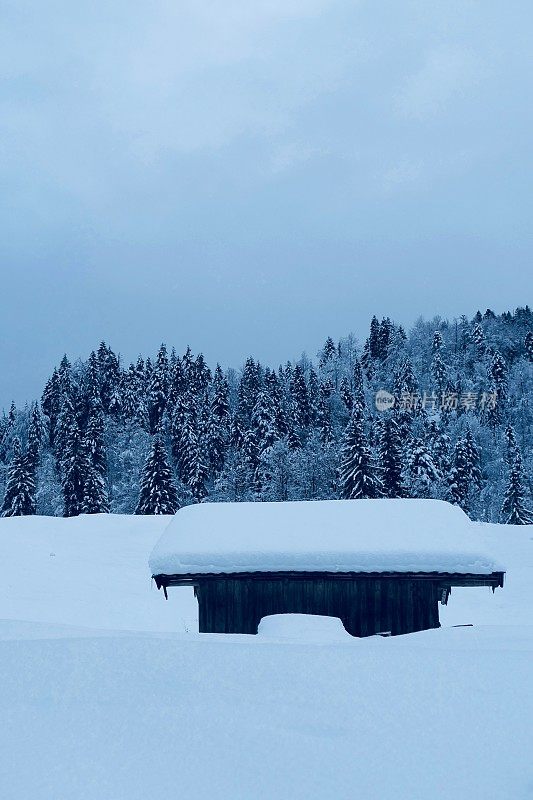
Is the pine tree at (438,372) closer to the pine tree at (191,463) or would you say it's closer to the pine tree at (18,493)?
the pine tree at (191,463)

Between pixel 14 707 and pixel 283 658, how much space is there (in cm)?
165

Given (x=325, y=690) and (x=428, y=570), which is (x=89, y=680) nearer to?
(x=325, y=690)

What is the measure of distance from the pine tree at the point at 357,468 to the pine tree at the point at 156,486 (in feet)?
49.2

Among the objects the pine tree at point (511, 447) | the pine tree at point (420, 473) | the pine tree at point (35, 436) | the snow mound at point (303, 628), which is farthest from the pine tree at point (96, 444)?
the snow mound at point (303, 628)

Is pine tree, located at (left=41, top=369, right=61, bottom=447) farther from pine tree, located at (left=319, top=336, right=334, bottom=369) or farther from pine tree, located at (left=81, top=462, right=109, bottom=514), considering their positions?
pine tree, located at (left=319, top=336, right=334, bottom=369)

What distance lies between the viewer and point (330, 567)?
9.41 m

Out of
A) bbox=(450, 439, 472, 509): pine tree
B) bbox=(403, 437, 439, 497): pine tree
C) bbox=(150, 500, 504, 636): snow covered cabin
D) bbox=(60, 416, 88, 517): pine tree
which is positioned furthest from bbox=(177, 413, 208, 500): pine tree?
bbox=(150, 500, 504, 636): snow covered cabin

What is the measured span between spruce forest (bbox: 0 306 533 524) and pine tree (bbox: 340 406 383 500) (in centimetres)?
10

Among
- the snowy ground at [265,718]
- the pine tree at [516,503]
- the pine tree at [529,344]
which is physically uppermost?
the pine tree at [529,344]

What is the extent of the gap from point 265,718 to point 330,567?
629 centimetres

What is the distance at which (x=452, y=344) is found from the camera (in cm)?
13812

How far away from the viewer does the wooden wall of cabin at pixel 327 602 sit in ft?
32.3

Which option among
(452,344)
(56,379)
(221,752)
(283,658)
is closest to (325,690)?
(283,658)

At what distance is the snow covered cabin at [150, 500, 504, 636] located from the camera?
9.30 metres
